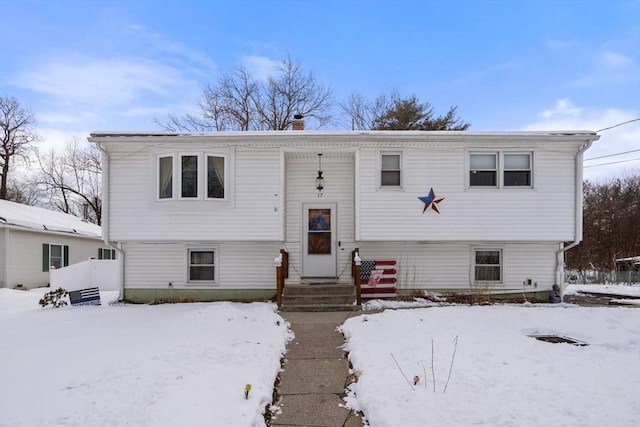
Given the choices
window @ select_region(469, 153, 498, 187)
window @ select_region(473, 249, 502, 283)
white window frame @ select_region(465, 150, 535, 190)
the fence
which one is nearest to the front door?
white window frame @ select_region(465, 150, 535, 190)

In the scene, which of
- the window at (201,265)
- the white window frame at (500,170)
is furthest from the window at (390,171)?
the window at (201,265)

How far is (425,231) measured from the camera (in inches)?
426

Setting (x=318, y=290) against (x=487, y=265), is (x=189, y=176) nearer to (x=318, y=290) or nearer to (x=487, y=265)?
(x=318, y=290)

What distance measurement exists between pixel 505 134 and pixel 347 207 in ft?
15.4

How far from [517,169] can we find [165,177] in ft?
31.6

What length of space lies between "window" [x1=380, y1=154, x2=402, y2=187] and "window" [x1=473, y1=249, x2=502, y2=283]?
3.26 metres

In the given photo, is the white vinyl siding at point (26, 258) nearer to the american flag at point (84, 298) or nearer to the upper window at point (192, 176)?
the american flag at point (84, 298)

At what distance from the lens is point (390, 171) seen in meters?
11.0

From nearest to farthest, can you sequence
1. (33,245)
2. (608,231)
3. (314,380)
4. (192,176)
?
(314,380) → (192,176) → (33,245) → (608,231)

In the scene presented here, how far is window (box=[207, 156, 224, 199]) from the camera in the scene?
1061 cm

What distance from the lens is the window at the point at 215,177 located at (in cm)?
1061

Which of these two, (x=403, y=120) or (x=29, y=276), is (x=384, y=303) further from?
(x=403, y=120)

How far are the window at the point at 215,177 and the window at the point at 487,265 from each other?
7.53 meters

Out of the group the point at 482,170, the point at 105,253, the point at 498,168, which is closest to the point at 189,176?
the point at 482,170
